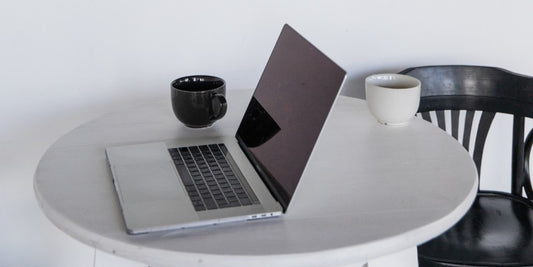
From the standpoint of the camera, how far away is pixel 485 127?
61.7 inches

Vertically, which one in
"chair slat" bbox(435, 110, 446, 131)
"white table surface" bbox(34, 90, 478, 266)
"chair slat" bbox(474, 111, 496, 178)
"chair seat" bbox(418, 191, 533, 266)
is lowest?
"chair seat" bbox(418, 191, 533, 266)

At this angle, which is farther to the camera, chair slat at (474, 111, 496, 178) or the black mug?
chair slat at (474, 111, 496, 178)

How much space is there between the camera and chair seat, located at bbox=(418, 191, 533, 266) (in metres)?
1.23

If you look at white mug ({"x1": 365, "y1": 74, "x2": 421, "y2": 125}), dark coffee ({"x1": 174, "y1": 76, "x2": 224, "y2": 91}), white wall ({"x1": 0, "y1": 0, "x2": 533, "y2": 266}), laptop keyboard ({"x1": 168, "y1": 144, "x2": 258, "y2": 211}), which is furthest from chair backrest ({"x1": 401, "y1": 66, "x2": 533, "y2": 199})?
laptop keyboard ({"x1": 168, "y1": 144, "x2": 258, "y2": 211})

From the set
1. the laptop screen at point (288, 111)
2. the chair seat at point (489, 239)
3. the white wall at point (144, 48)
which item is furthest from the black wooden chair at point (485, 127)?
the laptop screen at point (288, 111)

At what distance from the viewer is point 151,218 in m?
0.86

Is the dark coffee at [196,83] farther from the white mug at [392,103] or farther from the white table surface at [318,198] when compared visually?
the white mug at [392,103]

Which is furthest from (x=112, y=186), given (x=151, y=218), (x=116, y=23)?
(x=116, y=23)

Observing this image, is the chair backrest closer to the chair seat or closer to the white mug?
the chair seat

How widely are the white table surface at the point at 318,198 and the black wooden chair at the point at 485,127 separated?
10.0 inches

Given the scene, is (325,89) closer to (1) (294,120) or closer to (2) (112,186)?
(1) (294,120)

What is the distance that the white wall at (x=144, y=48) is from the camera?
4.65ft

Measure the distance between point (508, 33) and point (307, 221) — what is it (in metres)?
0.99

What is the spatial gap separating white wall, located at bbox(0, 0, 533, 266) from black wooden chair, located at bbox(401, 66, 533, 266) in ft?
0.36
